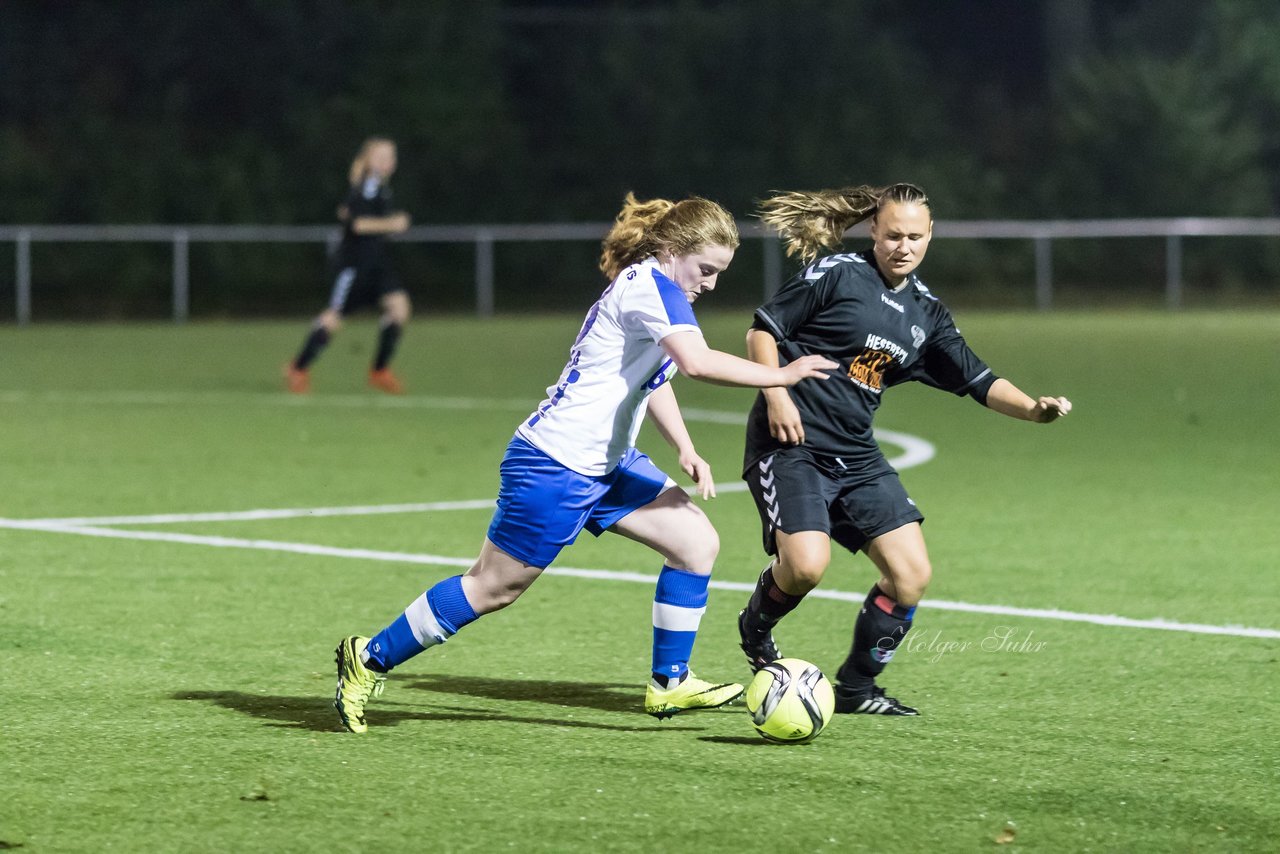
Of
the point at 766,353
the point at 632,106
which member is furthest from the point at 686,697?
the point at 632,106

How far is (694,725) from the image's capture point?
19.2 ft

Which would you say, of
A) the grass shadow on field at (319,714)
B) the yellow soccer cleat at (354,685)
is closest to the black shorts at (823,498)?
the grass shadow on field at (319,714)

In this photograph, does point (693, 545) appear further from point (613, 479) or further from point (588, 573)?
point (588, 573)

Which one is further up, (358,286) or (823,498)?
(823,498)

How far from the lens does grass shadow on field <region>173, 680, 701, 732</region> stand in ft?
19.0

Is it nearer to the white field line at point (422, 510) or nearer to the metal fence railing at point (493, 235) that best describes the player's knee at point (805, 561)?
the white field line at point (422, 510)

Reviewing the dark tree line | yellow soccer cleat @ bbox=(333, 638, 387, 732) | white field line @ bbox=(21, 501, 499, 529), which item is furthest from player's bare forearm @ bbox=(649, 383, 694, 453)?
the dark tree line

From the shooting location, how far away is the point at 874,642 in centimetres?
607

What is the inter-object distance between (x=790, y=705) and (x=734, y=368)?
36.3 inches

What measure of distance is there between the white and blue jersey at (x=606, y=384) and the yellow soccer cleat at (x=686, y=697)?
0.66m

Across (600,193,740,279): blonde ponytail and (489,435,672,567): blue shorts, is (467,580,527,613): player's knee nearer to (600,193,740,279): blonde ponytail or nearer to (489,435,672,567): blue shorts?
(489,435,672,567): blue shorts

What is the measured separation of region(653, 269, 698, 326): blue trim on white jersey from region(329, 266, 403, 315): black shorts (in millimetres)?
11768

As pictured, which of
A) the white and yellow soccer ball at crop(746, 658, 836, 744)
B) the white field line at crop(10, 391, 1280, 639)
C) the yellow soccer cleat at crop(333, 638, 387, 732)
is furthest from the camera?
the white field line at crop(10, 391, 1280, 639)

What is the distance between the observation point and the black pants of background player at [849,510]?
603cm
